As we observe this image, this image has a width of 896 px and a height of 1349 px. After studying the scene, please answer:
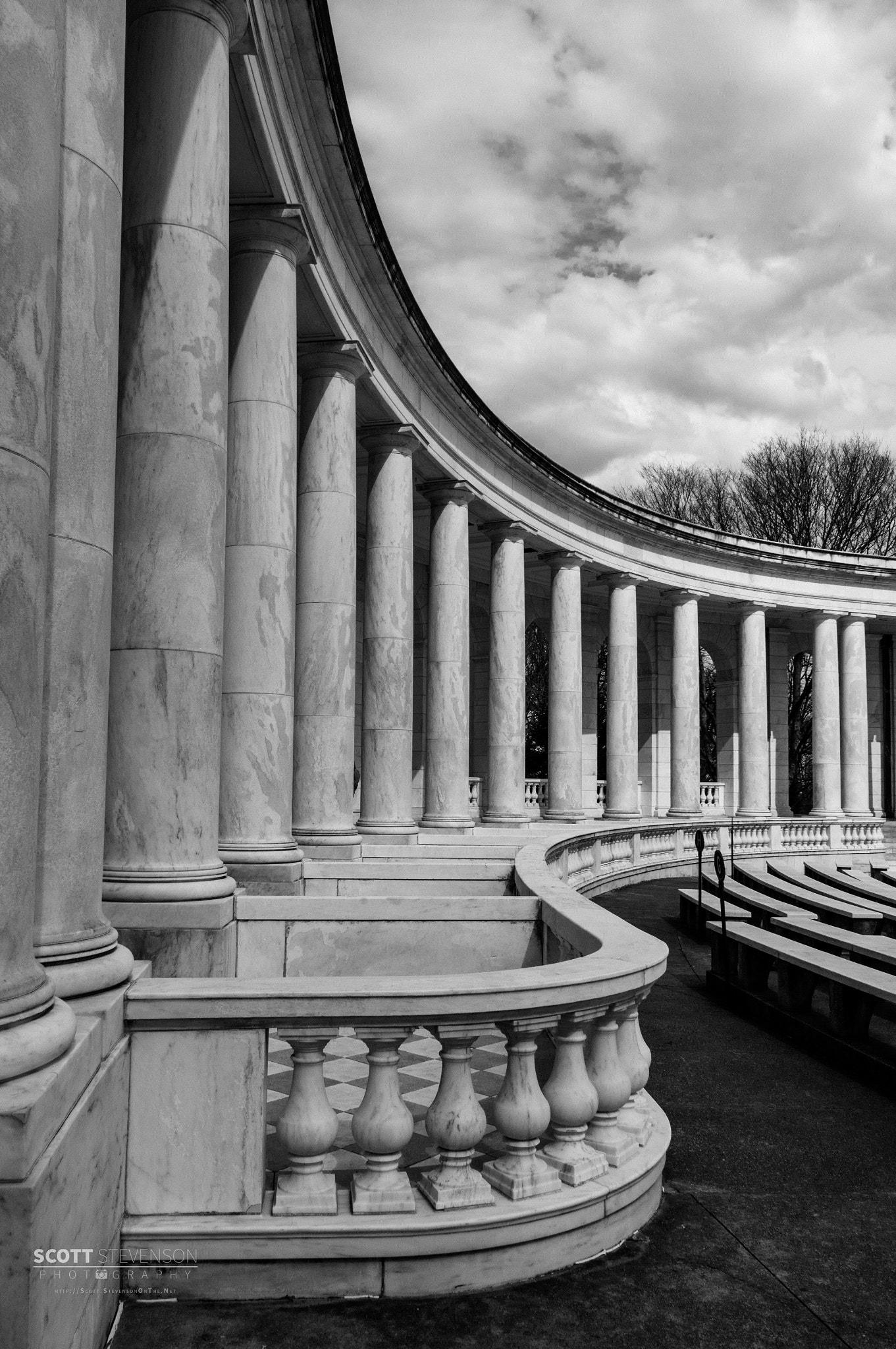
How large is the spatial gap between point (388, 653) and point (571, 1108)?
35831 mm

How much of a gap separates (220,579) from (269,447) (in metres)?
10.5

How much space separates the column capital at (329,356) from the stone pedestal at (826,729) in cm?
7991

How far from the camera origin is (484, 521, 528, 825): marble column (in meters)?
71.6

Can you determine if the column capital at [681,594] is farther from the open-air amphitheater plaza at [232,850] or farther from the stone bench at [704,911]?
the open-air amphitheater plaza at [232,850]

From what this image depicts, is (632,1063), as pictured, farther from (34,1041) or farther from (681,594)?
(681,594)

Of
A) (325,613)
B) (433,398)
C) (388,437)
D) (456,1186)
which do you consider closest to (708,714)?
(433,398)

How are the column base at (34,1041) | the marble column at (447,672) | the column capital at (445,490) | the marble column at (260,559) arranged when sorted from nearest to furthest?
the column base at (34,1041) < the marble column at (260,559) < the marble column at (447,672) < the column capital at (445,490)

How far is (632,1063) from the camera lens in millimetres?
15789

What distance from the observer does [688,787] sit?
96.2 metres

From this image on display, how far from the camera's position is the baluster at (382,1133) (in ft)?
43.6

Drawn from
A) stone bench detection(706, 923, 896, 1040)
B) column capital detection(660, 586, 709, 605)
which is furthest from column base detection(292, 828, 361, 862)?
column capital detection(660, 586, 709, 605)

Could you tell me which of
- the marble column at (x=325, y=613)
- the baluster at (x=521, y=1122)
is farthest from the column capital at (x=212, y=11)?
the baluster at (x=521, y=1122)

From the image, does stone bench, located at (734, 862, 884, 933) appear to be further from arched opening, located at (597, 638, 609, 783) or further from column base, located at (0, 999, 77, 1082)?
arched opening, located at (597, 638, 609, 783)

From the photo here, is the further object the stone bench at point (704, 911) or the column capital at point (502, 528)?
the column capital at point (502, 528)
